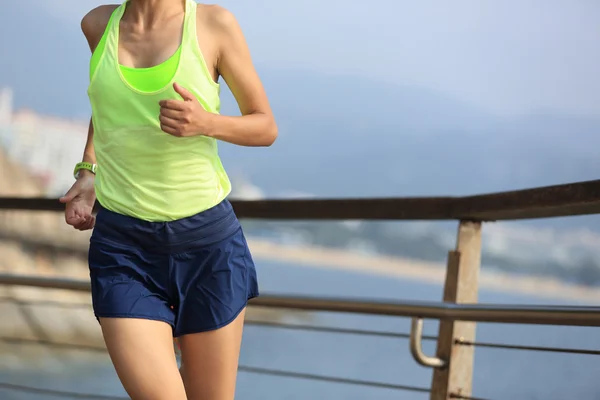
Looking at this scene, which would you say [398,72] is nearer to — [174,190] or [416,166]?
[416,166]

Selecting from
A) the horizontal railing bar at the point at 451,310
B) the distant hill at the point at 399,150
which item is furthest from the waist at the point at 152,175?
the distant hill at the point at 399,150

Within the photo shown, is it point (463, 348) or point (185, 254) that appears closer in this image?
point (185, 254)

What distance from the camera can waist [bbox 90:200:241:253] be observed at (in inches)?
55.7

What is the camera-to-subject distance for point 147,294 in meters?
1.42

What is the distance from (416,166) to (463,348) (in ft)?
58.2

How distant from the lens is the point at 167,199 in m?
1.42

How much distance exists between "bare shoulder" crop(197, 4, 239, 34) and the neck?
0.04 m

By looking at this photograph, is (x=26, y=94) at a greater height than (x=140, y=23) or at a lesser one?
greater

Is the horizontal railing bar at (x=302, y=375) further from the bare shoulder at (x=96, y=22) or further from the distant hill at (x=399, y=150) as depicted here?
the distant hill at (x=399, y=150)

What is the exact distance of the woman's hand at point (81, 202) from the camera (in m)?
1.52

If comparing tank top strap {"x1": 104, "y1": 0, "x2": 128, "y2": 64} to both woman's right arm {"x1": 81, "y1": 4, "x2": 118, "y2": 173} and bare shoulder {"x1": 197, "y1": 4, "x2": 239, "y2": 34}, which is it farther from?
bare shoulder {"x1": 197, "y1": 4, "x2": 239, "y2": 34}

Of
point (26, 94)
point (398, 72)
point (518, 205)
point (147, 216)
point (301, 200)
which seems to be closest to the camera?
point (147, 216)

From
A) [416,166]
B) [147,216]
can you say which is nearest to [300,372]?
[147,216]

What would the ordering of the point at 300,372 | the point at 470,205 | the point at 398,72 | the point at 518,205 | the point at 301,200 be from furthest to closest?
the point at 398,72
the point at 301,200
the point at 300,372
the point at 470,205
the point at 518,205
